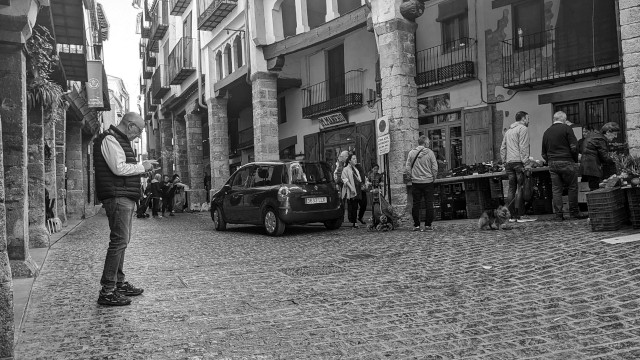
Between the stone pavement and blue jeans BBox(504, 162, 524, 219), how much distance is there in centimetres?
183

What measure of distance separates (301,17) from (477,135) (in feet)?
22.1

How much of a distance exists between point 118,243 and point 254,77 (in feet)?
46.6

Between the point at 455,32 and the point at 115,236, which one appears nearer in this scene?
the point at 115,236

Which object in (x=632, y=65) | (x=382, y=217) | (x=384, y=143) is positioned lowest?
(x=382, y=217)

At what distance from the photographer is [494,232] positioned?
9.28 metres

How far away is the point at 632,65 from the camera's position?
8.94 meters

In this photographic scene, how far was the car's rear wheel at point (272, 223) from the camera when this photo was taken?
448 inches

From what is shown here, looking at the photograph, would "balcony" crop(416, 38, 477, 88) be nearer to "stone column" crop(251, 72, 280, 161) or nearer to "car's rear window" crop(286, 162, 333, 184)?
"stone column" crop(251, 72, 280, 161)

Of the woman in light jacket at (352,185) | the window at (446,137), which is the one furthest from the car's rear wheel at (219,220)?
the window at (446,137)

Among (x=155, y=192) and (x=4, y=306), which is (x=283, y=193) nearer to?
(x=4, y=306)

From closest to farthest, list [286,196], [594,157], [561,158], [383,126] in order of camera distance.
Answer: [594,157]
[561,158]
[286,196]
[383,126]

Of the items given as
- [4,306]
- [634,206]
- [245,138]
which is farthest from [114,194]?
[245,138]

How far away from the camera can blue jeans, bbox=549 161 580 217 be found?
9.73 meters

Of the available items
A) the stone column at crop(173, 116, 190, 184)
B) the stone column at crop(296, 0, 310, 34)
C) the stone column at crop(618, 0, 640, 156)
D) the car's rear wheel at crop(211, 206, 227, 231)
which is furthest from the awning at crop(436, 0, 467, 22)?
the stone column at crop(173, 116, 190, 184)
